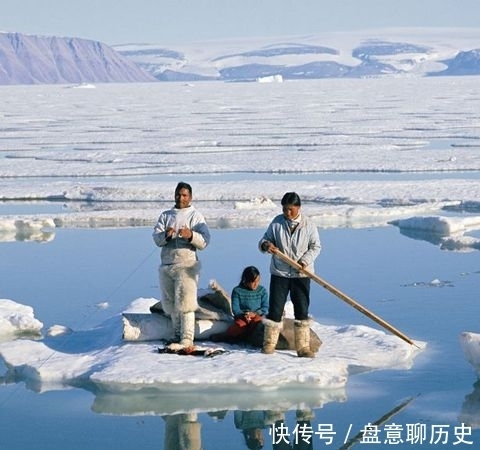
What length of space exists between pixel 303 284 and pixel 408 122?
2372cm

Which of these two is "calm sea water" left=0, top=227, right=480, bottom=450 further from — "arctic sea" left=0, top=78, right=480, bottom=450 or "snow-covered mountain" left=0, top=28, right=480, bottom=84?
"snow-covered mountain" left=0, top=28, right=480, bottom=84

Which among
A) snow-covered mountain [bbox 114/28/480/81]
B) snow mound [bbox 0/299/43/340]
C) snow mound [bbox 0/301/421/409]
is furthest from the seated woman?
snow-covered mountain [bbox 114/28/480/81]

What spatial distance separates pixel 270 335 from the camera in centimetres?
607

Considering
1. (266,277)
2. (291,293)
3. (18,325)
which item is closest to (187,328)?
(291,293)

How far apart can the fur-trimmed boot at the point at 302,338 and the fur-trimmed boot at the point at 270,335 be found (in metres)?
0.10

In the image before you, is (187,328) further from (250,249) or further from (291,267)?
(250,249)

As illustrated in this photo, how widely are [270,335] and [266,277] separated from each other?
2.86 m

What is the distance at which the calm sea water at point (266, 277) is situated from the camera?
5.19 m

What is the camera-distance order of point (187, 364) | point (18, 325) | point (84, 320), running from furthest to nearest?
1. point (84, 320)
2. point (18, 325)
3. point (187, 364)

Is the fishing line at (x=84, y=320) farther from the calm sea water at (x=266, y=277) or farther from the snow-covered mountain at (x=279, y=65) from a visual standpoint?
the snow-covered mountain at (x=279, y=65)

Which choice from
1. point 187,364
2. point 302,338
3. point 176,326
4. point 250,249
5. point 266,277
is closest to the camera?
point 187,364

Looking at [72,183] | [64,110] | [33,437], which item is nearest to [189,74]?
→ [64,110]

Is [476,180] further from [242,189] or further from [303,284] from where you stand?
[303,284]

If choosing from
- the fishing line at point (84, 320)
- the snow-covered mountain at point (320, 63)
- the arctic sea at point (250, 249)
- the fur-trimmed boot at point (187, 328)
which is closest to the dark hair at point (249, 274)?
the fur-trimmed boot at point (187, 328)
